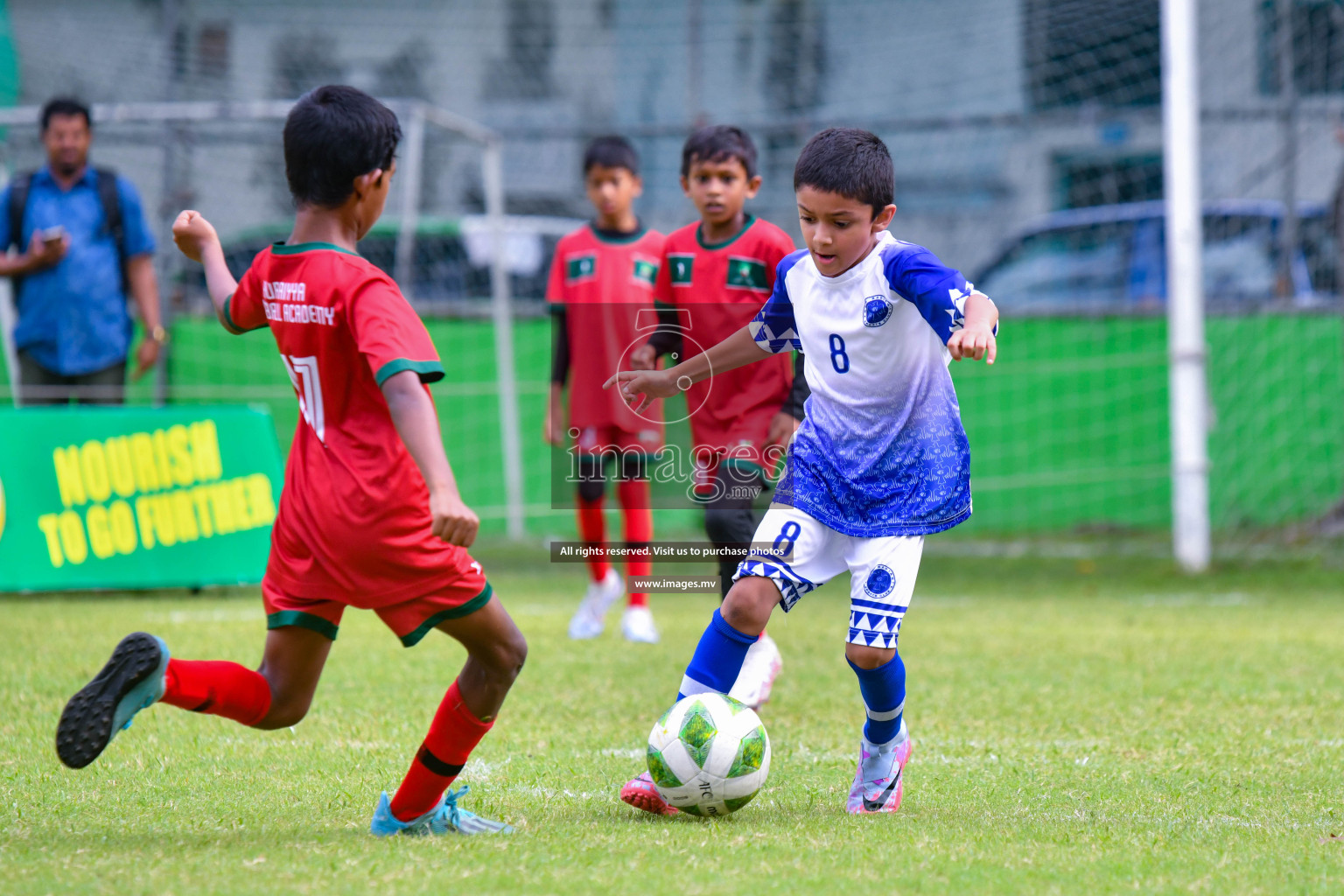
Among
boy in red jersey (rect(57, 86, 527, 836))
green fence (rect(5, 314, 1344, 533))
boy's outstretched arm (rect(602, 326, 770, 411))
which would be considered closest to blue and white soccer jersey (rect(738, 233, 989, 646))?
boy's outstretched arm (rect(602, 326, 770, 411))

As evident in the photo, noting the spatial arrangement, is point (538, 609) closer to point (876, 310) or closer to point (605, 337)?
point (605, 337)

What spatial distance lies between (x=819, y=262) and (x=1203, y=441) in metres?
5.74

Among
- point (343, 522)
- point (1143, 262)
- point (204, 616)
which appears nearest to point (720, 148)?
point (343, 522)

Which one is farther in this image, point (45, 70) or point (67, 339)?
point (45, 70)

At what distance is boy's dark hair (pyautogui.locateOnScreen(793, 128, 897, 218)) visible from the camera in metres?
3.25

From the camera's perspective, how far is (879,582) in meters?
3.28

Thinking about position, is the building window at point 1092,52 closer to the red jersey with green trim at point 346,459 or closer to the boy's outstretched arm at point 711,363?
the boy's outstretched arm at point 711,363

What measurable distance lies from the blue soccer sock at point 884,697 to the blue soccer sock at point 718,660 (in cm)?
27

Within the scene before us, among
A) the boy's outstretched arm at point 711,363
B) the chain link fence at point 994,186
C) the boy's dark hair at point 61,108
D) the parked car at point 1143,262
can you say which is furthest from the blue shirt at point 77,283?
the parked car at point 1143,262

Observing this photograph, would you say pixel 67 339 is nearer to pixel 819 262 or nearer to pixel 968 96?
pixel 819 262

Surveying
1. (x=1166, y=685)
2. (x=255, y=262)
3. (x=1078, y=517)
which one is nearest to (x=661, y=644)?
(x=1166, y=685)

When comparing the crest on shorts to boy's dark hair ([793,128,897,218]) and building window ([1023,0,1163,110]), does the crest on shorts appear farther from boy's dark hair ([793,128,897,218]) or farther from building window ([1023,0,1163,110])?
building window ([1023,0,1163,110])

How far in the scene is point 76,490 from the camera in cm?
728

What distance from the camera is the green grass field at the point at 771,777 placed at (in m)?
2.71
